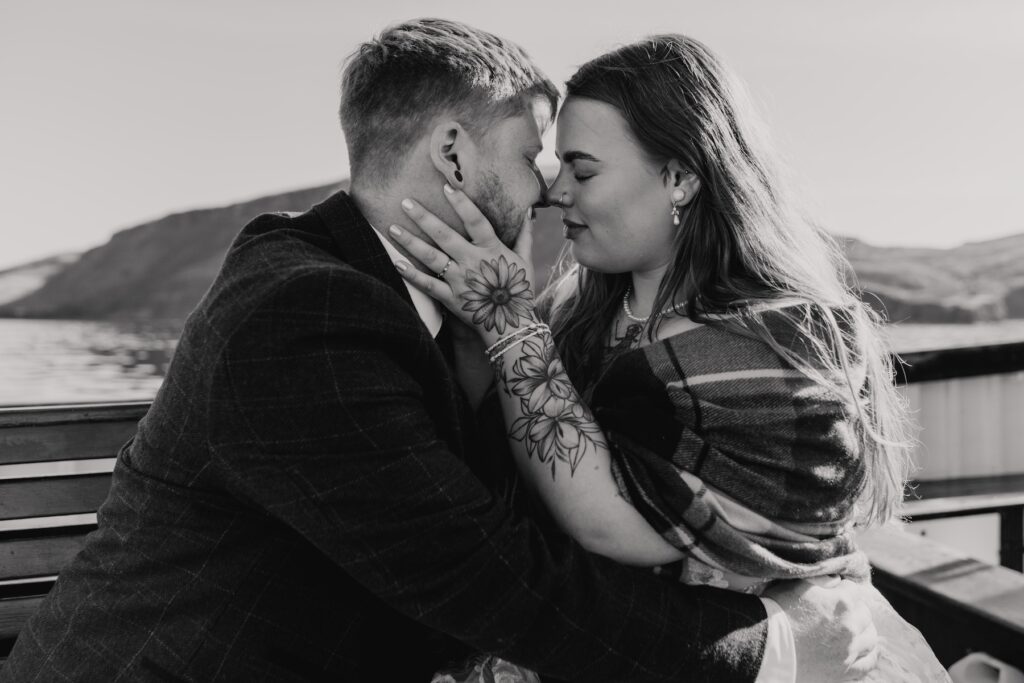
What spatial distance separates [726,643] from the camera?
1.51 metres

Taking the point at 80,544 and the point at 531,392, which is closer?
the point at 531,392

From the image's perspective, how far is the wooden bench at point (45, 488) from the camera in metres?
2.17

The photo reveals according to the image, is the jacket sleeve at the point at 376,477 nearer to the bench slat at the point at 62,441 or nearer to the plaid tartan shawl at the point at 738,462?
the plaid tartan shawl at the point at 738,462

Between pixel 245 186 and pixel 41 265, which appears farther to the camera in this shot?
pixel 245 186

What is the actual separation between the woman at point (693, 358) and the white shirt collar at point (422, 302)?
29 mm

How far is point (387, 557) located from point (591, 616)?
367 millimetres

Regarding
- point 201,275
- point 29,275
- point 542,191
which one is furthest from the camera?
point 201,275

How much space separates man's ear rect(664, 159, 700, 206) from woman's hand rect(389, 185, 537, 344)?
47 centimetres

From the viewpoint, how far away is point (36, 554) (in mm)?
2197

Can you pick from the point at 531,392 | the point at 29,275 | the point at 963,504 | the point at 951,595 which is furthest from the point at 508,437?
the point at 29,275

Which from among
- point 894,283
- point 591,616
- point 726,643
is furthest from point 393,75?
point 894,283

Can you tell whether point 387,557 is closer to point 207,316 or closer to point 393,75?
point 207,316

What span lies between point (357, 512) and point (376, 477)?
59 mm

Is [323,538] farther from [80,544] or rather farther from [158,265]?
[158,265]
